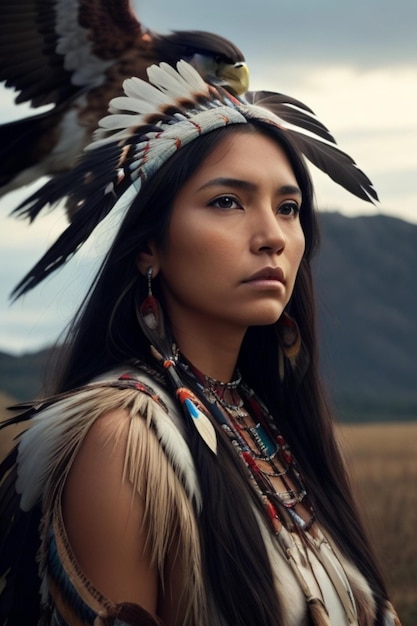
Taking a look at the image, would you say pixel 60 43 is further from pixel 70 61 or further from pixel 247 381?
pixel 247 381

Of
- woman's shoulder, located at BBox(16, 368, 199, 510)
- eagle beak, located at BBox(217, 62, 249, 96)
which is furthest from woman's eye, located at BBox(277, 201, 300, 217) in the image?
eagle beak, located at BBox(217, 62, 249, 96)

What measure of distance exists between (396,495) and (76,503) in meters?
7.50

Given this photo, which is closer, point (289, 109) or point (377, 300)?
point (289, 109)

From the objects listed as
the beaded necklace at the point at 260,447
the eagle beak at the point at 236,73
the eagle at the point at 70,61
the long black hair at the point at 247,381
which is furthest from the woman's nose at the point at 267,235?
the eagle at the point at 70,61

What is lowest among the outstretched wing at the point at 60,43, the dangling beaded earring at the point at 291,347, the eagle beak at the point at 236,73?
the dangling beaded earring at the point at 291,347

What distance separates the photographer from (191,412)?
5.80 feet

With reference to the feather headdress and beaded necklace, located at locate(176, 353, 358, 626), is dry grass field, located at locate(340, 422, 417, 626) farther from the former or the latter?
the feather headdress

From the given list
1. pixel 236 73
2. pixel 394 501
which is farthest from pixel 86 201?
pixel 394 501

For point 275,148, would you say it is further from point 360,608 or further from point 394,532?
point 394,532

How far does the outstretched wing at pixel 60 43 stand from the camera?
135 inches

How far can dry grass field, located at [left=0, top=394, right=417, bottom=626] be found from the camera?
2232 mm

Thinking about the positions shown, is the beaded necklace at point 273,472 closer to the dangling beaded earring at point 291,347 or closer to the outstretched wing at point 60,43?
the dangling beaded earring at point 291,347

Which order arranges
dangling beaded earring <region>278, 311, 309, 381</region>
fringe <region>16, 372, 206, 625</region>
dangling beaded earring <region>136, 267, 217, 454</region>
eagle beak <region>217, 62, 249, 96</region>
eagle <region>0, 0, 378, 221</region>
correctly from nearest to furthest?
fringe <region>16, 372, 206, 625</region>
dangling beaded earring <region>136, 267, 217, 454</region>
dangling beaded earring <region>278, 311, 309, 381</region>
eagle beak <region>217, 62, 249, 96</region>
eagle <region>0, 0, 378, 221</region>

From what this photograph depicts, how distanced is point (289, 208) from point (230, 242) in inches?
7.1
